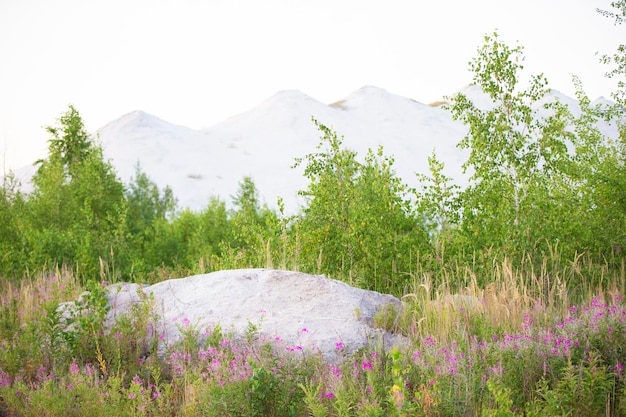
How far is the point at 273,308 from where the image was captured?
20.8 ft

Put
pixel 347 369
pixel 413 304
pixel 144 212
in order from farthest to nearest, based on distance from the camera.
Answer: pixel 144 212
pixel 413 304
pixel 347 369

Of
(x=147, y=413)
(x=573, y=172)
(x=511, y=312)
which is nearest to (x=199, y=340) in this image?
(x=147, y=413)

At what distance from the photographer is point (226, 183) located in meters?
82.7

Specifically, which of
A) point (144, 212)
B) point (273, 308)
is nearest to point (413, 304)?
point (273, 308)

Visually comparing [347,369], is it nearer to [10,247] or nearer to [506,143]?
[506,143]

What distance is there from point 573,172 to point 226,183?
73409mm

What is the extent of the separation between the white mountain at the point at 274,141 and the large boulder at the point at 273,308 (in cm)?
6791

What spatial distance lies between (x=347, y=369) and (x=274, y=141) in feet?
297

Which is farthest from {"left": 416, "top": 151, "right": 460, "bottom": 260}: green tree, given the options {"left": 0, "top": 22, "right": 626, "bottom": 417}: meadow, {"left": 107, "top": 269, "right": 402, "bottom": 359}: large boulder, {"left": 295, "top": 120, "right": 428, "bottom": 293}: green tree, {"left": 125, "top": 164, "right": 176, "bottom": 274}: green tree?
{"left": 125, "top": 164, "right": 176, "bottom": 274}: green tree

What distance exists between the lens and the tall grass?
150 inches

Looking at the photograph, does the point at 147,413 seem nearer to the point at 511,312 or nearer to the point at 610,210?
the point at 511,312

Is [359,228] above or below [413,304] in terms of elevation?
above

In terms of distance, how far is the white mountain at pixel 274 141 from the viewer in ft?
268

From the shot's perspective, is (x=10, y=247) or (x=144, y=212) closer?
(x=10, y=247)
